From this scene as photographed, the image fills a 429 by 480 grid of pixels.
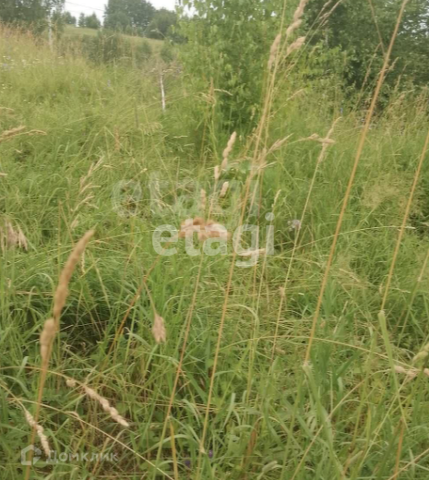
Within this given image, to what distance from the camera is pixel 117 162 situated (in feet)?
7.80

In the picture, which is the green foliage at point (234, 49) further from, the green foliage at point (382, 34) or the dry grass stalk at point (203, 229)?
the green foliage at point (382, 34)

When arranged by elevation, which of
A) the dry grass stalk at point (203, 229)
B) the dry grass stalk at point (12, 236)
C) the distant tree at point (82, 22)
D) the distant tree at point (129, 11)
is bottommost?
the dry grass stalk at point (12, 236)

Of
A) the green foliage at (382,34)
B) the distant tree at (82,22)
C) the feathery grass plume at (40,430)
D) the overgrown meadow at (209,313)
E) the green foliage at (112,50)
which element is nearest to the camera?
the feathery grass plume at (40,430)

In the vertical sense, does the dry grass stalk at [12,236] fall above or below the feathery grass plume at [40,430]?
above

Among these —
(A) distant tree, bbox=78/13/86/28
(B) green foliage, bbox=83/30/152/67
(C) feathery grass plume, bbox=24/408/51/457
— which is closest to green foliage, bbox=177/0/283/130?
(B) green foliage, bbox=83/30/152/67

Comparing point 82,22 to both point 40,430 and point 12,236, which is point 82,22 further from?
point 40,430

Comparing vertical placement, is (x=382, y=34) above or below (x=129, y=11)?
above

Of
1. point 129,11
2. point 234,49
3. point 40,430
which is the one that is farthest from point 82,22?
point 40,430

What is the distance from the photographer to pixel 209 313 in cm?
151

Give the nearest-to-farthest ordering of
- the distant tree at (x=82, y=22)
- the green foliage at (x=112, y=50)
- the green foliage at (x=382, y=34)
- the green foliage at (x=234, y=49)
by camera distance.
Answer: the green foliage at (x=234, y=49) → the green foliage at (x=112, y=50) → the green foliage at (x=382, y=34) → the distant tree at (x=82, y=22)

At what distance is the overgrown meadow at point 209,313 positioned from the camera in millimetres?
1046

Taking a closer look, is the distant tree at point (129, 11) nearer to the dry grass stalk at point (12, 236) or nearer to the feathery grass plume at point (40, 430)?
the dry grass stalk at point (12, 236)

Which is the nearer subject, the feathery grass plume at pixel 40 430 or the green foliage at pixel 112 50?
the feathery grass plume at pixel 40 430

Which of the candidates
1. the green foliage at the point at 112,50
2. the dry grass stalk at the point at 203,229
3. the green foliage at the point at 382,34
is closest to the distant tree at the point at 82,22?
the green foliage at the point at 112,50
